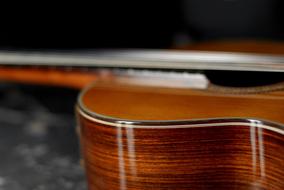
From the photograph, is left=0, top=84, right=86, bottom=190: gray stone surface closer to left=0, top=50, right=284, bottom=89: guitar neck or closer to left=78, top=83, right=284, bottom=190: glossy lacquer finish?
left=0, top=50, right=284, bottom=89: guitar neck

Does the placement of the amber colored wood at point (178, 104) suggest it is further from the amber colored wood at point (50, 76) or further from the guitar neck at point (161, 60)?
the amber colored wood at point (50, 76)

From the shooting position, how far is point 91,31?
1459mm

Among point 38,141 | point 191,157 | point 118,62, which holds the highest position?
point 118,62

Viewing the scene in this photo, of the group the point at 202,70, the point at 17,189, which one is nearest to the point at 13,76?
the point at 17,189

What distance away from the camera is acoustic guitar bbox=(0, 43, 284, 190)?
0.80m

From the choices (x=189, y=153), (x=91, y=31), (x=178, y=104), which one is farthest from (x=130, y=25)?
(x=189, y=153)

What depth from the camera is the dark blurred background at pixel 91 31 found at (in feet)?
4.30

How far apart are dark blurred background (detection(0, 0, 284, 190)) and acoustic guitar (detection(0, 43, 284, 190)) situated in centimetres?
36

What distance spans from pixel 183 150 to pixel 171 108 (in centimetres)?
10

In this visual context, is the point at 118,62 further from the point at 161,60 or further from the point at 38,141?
the point at 38,141

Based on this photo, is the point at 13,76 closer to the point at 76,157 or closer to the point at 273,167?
the point at 76,157

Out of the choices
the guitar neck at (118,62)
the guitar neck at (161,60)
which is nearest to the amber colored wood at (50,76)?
the guitar neck at (118,62)

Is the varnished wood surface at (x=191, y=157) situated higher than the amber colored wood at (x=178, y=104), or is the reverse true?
the amber colored wood at (x=178, y=104)

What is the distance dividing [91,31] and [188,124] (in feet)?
2.45
